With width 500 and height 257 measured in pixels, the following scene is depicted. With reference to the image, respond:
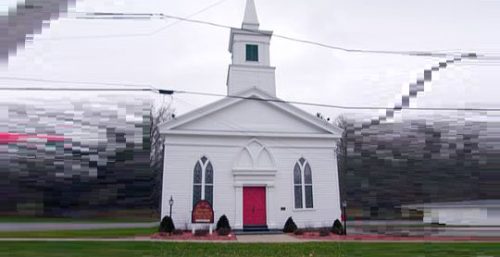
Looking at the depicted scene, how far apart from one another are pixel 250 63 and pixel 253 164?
7768 millimetres

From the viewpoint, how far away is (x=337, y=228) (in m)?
21.0

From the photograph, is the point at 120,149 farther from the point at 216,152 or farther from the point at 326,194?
the point at 326,194

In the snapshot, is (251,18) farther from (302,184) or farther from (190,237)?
(190,237)

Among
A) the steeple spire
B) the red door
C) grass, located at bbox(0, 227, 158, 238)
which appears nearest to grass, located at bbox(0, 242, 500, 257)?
grass, located at bbox(0, 227, 158, 238)

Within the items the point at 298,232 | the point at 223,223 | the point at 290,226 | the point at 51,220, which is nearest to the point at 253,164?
the point at 223,223

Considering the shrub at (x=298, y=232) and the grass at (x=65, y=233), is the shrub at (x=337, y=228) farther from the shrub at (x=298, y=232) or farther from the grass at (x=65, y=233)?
the grass at (x=65, y=233)

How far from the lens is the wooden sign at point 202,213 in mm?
20516

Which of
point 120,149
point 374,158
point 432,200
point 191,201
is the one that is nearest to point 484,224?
point 432,200

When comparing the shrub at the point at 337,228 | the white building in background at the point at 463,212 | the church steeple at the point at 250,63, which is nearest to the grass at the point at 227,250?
the white building in background at the point at 463,212

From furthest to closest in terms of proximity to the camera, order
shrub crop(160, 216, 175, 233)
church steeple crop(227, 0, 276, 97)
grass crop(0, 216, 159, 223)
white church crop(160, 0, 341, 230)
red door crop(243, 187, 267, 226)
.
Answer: church steeple crop(227, 0, 276, 97)
red door crop(243, 187, 267, 226)
white church crop(160, 0, 341, 230)
shrub crop(160, 216, 175, 233)
grass crop(0, 216, 159, 223)

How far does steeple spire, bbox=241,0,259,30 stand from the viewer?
28.4 metres

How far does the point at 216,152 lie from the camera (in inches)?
904

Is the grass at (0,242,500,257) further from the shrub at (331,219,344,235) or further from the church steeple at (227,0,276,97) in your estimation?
the church steeple at (227,0,276,97)

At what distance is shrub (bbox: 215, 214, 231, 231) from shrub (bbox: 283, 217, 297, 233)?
10.9ft
